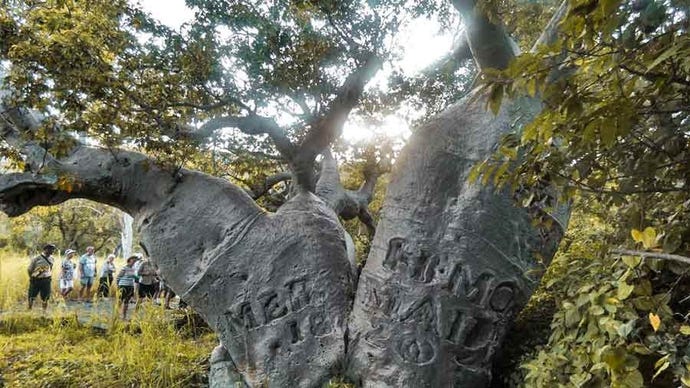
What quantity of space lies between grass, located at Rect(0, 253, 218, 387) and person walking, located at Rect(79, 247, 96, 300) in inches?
119

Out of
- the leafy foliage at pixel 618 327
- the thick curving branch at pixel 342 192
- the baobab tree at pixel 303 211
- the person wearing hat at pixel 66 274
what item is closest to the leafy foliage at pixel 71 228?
the person wearing hat at pixel 66 274

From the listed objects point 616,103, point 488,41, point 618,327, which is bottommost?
point 618,327

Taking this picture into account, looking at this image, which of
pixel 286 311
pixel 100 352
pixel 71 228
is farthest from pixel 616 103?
pixel 71 228

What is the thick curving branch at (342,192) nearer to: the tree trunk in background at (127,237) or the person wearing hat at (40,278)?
the person wearing hat at (40,278)

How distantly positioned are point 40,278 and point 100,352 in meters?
3.23

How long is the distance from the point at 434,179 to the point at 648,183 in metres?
1.62

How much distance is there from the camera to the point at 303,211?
3680 millimetres

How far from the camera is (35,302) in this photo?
23.0 ft

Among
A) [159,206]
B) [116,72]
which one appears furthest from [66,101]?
[159,206]

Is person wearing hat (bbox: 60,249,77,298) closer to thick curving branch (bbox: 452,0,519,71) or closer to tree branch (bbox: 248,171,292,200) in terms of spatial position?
tree branch (bbox: 248,171,292,200)

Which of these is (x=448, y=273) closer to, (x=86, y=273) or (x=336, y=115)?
(x=336, y=115)

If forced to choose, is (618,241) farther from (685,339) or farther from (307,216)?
(307,216)

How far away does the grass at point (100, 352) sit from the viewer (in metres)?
3.72

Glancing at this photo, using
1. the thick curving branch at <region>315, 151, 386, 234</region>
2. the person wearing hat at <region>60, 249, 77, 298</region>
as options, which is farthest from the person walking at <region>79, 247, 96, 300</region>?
the thick curving branch at <region>315, 151, 386, 234</region>
